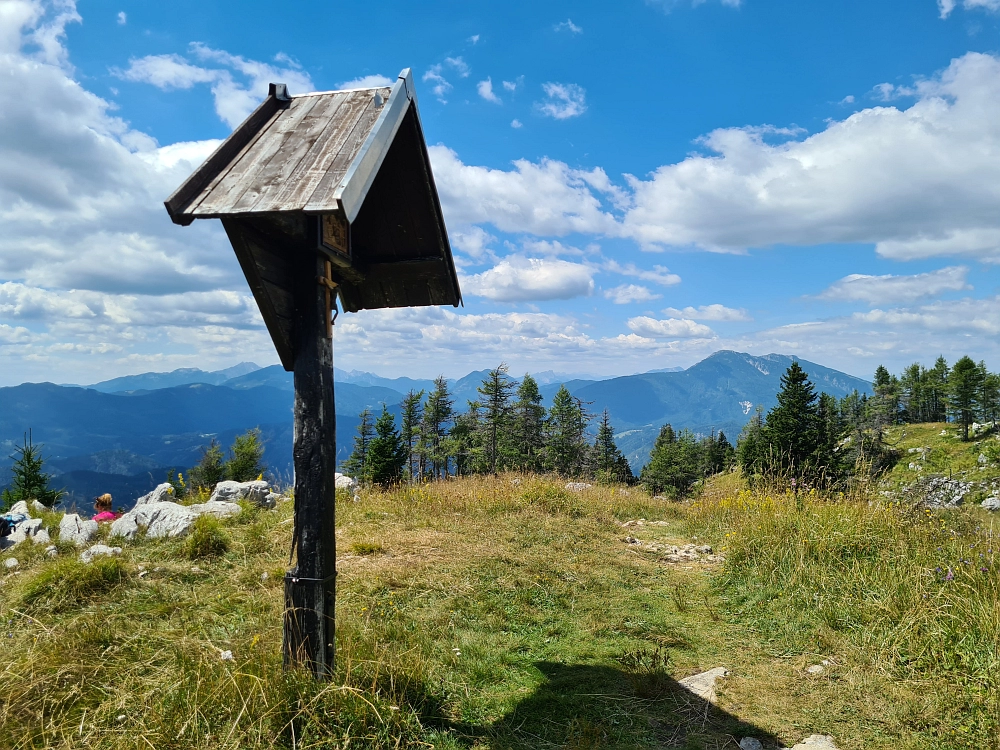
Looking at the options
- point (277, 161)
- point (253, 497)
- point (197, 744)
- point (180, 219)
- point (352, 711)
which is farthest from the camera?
point (253, 497)

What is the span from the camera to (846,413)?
10869 cm

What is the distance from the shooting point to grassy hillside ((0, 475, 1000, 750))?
309 cm

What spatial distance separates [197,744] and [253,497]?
29.8 ft

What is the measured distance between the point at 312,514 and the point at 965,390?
97.5m

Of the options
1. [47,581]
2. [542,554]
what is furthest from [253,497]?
[542,554]

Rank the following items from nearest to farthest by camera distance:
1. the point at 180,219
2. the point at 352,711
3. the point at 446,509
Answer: the point at 180,219
the point at 352,711
the point at 446,509

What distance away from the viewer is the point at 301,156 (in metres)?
3.40

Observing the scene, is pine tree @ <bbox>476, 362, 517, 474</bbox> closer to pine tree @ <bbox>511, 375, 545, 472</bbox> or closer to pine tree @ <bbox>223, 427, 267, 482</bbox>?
pine tree @ <bbox>511, 375, 545, 472</bbox>

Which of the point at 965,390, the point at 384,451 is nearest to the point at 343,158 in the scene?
the point at 384,451

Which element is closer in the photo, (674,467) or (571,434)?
(571,434)

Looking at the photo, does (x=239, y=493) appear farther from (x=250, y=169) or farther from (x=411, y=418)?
(x=411, y=418)

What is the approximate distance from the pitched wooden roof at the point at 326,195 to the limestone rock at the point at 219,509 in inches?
254

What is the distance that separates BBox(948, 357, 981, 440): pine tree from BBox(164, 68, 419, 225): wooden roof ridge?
94.5 meters

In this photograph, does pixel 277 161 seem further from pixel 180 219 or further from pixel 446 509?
pixel 446 509
